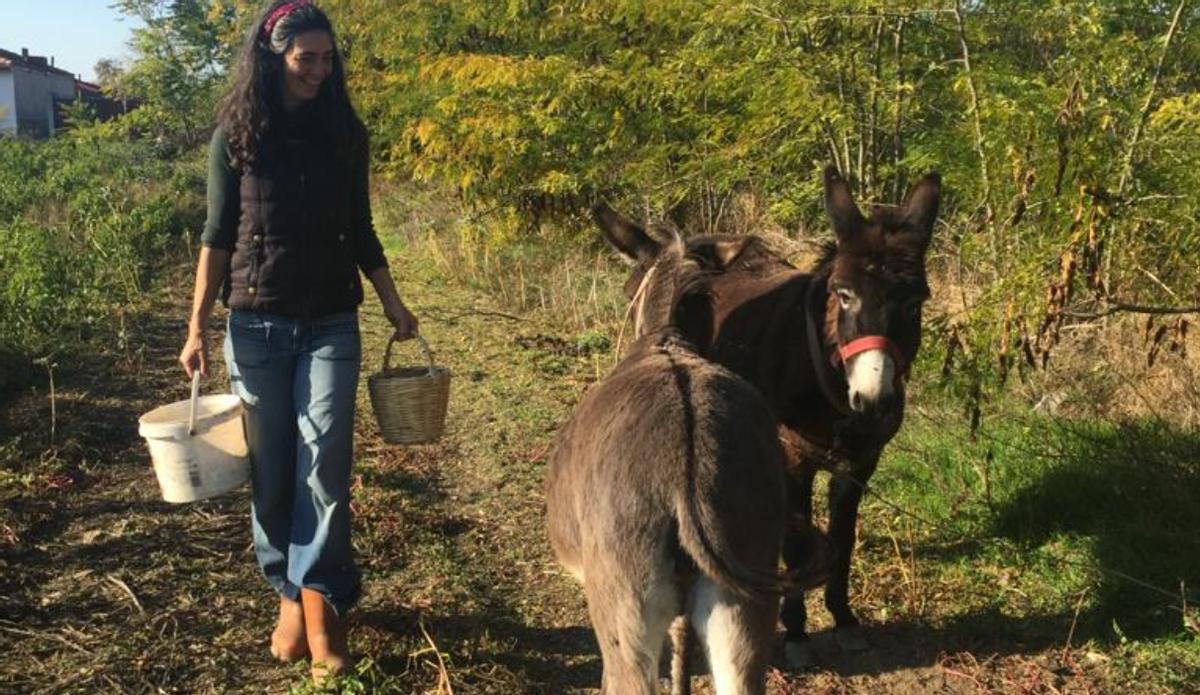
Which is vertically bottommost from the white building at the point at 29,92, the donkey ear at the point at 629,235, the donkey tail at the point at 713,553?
the donkey tail at the point at 713,553

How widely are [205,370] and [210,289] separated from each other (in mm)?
299

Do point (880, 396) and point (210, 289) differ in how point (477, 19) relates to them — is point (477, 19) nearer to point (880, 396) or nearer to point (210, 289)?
point (210, 289)

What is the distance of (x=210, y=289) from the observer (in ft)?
10.4

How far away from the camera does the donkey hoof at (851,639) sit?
3.60m

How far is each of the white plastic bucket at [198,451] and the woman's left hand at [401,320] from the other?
0.66 metres

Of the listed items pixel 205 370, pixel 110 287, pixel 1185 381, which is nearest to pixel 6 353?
pixel 110 287

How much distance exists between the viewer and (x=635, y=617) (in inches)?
83.5

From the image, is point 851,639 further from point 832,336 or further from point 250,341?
point 250,341

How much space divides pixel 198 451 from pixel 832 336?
7.56 ft

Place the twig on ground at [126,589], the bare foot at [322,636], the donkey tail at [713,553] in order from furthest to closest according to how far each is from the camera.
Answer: the twig on ground at [126,589]
the bare foot at [322,636]
the donkey tail at [713,553]

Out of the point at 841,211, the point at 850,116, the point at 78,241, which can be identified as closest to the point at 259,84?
the point at 841,211

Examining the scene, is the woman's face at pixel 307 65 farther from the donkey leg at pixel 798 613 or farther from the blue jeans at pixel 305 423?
the donkey leg at pixel 798 613

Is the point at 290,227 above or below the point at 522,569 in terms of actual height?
above

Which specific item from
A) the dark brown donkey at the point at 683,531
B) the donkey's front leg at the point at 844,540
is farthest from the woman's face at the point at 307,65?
the donkey's front leg at the point at 844,540
